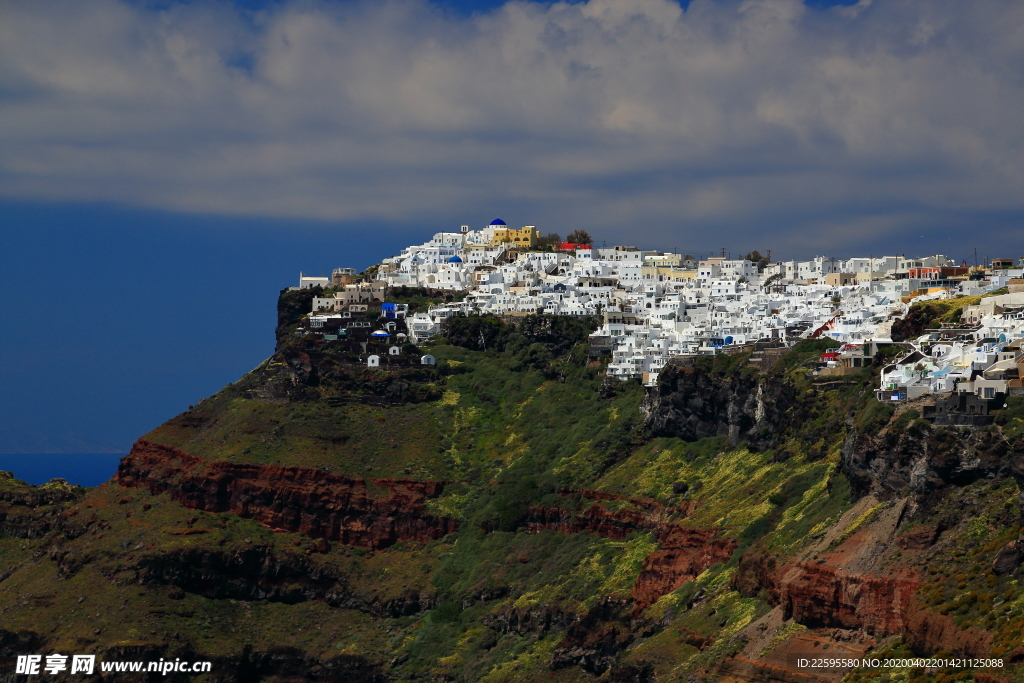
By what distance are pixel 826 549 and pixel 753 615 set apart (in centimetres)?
684

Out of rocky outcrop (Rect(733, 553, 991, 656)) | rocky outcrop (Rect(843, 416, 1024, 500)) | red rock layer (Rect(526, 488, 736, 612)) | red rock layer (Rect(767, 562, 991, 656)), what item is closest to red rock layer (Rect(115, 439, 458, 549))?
red rock layer (Rect(526, 488, 736, 612))

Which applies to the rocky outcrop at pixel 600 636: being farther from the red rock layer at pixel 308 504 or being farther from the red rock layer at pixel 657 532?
the red rock layer at pixel 308 504

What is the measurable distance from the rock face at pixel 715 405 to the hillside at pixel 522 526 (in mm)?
241

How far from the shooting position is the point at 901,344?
423ft

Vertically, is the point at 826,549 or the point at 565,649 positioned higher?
the point at 826,549

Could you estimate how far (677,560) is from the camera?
126250 mm

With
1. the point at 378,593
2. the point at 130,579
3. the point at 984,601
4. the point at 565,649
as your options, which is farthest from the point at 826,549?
the point at 130,579

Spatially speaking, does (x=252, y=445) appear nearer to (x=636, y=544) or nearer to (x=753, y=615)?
(x=636, y=544)

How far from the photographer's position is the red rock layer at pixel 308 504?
15688 cm

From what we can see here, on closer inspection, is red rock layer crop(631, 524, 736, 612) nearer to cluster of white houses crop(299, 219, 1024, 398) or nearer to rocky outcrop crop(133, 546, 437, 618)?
cluster of white houses crop(299, 219, 1024, 398)

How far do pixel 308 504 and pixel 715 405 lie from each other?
119 feet

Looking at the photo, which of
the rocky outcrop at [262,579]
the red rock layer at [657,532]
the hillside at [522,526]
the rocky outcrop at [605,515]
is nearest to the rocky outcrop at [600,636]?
the hillside at [522,526]

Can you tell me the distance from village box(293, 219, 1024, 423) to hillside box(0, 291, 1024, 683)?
9.87 ft

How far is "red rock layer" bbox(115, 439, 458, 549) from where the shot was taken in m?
157
